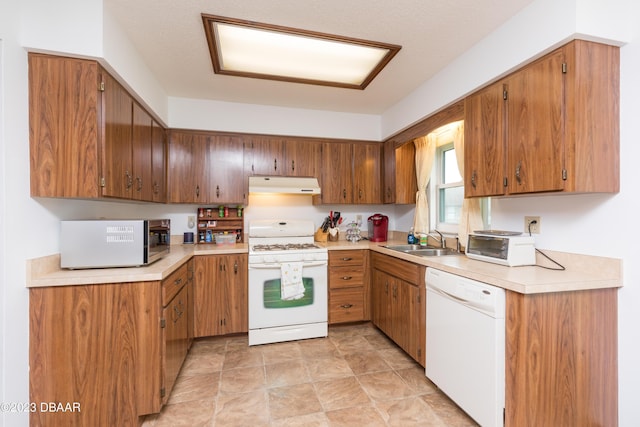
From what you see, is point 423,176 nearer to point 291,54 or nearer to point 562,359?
point 291,54

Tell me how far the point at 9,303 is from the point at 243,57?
6.90 ft

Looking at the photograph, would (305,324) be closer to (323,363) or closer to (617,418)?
(323,363)

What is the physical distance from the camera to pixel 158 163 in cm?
273

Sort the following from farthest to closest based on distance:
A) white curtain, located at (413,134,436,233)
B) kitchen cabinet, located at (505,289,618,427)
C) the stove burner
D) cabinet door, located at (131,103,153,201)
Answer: white curtain, located at (413,134,436,233), the stove burner, cabinet door, located at (131,103,153,201), kitchen cabinet, located at (505,289,618,427)

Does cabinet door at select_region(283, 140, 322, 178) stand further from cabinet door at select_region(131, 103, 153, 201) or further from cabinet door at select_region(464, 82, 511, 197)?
cabinet door at select_region(464, 82, 511, 197)

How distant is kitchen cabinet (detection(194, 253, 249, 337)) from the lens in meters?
2.74

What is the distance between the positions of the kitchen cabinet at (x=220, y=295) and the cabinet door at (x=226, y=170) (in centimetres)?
71

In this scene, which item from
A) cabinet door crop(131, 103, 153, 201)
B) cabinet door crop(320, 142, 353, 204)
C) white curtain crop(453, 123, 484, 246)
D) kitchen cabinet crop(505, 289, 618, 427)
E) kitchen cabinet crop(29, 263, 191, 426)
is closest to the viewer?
kitchen cabinet crop(505, 289, 618, 427)

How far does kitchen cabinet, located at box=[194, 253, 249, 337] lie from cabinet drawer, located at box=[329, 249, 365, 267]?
0.91 m

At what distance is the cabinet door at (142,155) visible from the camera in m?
2.17

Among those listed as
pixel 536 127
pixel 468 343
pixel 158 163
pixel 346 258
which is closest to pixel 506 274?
pixel 468 343

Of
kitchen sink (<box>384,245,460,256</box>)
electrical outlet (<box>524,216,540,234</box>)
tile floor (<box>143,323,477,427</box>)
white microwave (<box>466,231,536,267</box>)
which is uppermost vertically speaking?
electrical outlet (<box>524,216,540,234</box>)

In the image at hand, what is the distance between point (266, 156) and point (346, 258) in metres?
1.47

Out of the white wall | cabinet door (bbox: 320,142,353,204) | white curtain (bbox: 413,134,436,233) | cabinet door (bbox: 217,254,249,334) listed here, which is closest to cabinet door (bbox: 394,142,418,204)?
white curtain (bbox: 413,134,436,233)
